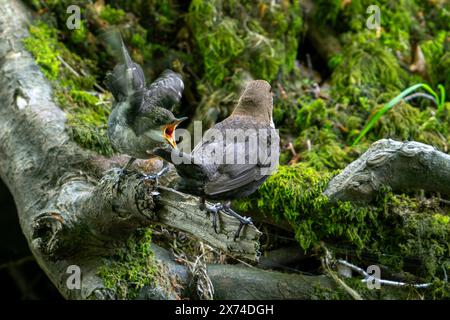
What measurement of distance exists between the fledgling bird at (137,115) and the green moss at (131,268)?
2.25 feet

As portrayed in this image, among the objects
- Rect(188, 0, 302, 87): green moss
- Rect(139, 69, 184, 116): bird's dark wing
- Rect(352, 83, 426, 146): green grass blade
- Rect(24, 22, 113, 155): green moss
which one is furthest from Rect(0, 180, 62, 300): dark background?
Rect(352, 83, 426, 146): green grass blade

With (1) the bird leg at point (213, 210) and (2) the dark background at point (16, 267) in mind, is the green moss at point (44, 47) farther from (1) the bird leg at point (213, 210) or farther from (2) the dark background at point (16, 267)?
(1) the bird leg at point (213, 210)

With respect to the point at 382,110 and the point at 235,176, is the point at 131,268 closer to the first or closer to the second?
the point at 235,176

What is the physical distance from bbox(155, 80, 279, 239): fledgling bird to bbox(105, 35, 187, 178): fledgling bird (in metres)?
0.27

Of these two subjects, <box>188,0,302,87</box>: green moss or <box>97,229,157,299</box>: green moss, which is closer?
<box>97,229,157,299</box>: green moss

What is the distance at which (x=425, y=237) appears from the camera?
4.51 meters

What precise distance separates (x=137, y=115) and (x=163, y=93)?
367 millimetres

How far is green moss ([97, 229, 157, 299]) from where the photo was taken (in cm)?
426

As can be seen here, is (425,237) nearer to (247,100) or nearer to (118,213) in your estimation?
(247,100)

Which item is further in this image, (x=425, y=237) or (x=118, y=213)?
(x=425, y=237)

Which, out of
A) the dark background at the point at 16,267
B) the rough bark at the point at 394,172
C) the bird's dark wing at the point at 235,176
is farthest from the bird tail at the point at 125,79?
the dark background at the point at 16,267

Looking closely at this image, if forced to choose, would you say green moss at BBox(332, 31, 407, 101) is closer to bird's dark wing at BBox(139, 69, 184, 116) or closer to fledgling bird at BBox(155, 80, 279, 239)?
fledgling bird at BBox(155, 80, 279, 239)
